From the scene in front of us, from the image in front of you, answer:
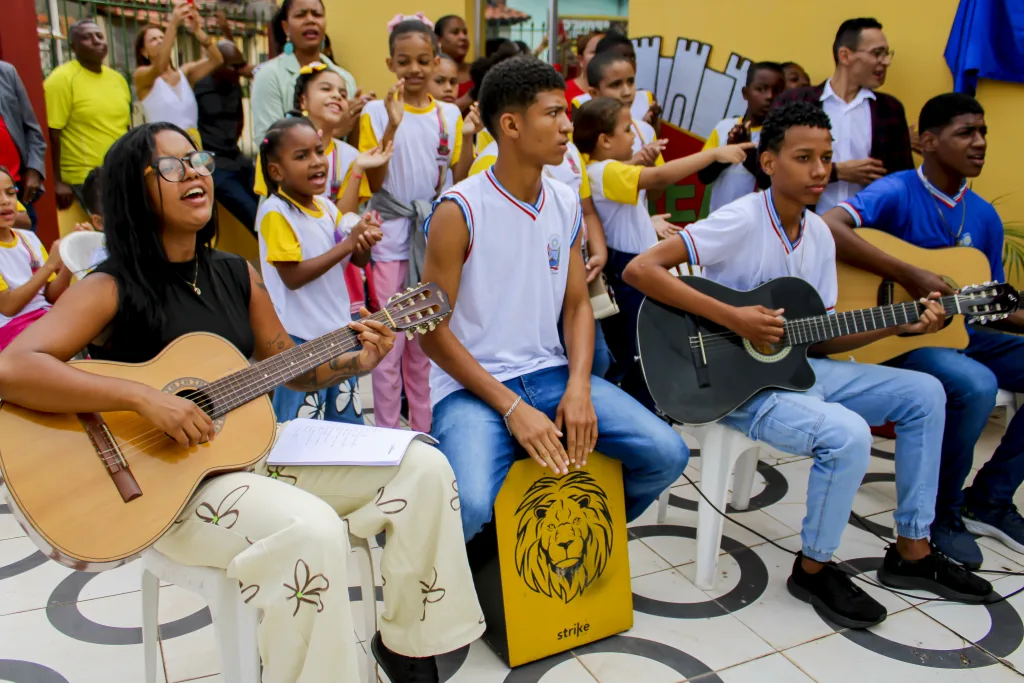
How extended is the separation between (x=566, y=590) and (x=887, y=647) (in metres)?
0.97

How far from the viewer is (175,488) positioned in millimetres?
1748

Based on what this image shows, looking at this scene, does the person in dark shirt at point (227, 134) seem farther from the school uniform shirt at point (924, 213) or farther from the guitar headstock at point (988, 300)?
the guitar headstock at point (988, 300)

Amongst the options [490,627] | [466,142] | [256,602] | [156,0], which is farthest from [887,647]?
[156,0]

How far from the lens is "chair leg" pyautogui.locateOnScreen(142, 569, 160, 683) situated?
198 cm

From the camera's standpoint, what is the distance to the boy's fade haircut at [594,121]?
3.66 m

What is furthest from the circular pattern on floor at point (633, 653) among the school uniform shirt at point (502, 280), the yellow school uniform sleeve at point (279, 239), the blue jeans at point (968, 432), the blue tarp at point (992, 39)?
the blue tarp at point (992, 39)

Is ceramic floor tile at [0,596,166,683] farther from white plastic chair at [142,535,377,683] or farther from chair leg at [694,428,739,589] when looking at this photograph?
chair leg at [694,428,739,589]

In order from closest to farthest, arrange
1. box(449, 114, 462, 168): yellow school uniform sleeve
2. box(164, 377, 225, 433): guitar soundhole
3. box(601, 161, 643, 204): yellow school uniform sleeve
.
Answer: box(164, 377, 225, 433): guitar soundhole → box(601, 161, 643, 204): yellow school uniform sleeve → box(449, 114, 462, 168): yellow school uniform sleeve

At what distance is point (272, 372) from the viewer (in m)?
1.98

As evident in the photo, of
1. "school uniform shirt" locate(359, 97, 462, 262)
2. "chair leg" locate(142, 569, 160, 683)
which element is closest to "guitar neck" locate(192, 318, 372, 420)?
"chair leg" locate(142, 569, 160, 683)

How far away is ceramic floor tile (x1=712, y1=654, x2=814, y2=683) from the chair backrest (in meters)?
2.38

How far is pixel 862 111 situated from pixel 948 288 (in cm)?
152

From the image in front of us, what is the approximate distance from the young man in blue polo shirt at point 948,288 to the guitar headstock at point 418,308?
67.8 inches

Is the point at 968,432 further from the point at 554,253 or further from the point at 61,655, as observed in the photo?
the point at 61,655
